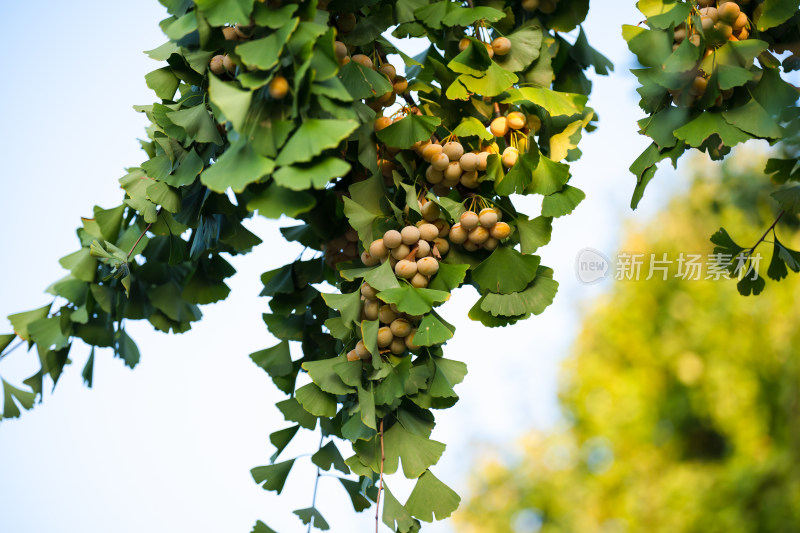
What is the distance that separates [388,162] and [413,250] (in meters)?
0.09

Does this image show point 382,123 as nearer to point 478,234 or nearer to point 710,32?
point 478,234

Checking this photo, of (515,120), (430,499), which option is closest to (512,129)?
(515,120)

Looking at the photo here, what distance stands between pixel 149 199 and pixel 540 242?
1.14 feet

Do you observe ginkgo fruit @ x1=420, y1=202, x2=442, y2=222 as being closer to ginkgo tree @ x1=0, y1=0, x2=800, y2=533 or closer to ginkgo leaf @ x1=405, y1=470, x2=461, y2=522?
ginkgo tree @ x1=0, y1=0, x2=800, y2=533

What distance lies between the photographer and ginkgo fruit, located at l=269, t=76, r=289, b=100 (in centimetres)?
44

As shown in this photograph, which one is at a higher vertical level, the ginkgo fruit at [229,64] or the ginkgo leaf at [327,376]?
the ginkgo fruit at [229,64]

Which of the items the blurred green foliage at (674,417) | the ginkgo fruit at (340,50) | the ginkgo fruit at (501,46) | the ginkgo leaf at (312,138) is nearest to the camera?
the ginkgo leaf at (312,138)

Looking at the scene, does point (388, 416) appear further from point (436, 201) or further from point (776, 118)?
point (776, 118)

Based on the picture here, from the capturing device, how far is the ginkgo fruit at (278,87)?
0.44m

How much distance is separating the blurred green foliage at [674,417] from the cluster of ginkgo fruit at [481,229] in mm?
2998

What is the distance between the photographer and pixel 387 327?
1.75ft

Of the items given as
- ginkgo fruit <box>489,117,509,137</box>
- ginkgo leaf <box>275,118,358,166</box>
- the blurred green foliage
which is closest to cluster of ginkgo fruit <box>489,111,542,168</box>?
ginkgo fruit <box>489,117,509,137</box>

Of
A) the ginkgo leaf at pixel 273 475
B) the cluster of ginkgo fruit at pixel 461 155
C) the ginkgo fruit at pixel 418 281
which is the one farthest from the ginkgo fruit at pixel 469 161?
the ginkgo leaf at pixel 273 475

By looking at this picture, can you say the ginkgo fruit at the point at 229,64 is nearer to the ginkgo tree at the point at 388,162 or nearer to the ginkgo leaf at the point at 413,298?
the ginkgo tree at the point at 388,162
